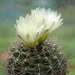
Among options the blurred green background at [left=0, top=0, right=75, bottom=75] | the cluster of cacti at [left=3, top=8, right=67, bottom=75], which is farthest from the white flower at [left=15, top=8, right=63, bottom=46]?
the blurred green background at [left=0, top=0, right=75, bottom=75]

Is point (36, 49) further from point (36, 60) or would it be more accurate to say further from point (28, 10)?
point (28, 10)

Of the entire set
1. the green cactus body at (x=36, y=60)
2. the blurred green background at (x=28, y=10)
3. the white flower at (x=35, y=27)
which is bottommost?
the green cactus body at (x=36, y=60)

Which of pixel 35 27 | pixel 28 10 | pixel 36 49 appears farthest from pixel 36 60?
pixel 28 10

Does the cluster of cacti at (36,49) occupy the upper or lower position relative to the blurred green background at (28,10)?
lower

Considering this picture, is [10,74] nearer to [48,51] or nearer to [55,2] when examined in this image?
[48,51]

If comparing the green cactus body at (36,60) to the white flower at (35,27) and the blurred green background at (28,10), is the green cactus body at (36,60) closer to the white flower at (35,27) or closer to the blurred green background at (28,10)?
the white flower at (35,27)

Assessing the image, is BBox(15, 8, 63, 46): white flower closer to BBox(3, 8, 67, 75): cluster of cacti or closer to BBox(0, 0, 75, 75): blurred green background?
BBox(3, 8, 67, 75): cluster of cacti

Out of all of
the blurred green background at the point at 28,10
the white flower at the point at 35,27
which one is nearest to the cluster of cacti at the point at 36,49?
the white flower at the point at 35,27
